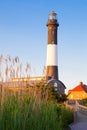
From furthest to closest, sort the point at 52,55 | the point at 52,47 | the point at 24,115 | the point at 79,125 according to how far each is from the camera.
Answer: the point at 52,47, the point at 52,55, the point at 79,125, the point at 24,115

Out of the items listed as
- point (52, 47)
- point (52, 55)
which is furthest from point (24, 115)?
point (52, 47)

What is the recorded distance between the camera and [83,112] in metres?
30.4

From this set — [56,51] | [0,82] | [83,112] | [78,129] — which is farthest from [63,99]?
[0,82]

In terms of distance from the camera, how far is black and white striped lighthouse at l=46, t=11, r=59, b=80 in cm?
5994

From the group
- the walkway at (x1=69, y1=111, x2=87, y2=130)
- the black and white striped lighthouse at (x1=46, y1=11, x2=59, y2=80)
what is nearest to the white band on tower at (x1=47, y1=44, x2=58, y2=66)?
the black and white striped lighthouse at (x1=46, y1=11, x2=59, y2=80)

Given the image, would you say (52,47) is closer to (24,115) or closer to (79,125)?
(79,125)

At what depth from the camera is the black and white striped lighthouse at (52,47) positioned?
59938mm

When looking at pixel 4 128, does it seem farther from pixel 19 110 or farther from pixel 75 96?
pixel 75 96

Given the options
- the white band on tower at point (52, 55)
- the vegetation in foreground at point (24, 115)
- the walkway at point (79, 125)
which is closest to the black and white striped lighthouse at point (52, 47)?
the white band on tower at point (52, 55)

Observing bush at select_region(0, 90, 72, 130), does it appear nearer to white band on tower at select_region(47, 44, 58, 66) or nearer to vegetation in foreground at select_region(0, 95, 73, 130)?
vegetation in foreground at select_region(0, 95, 73, 130)

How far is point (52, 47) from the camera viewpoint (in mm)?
61000

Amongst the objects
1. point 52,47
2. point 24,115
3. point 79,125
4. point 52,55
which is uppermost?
point 52,47

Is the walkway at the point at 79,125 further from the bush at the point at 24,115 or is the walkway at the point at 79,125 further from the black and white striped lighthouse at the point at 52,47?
the black and white striped lighthouse at the point at 52,47

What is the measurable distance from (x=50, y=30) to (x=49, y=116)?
2201 inches
